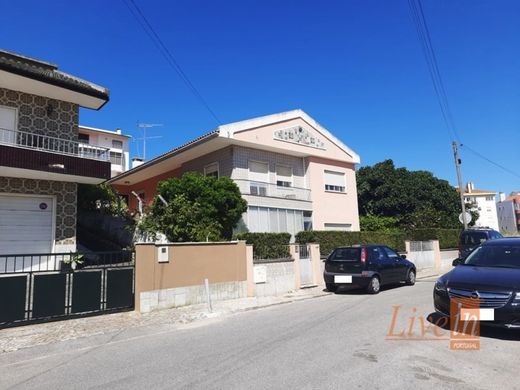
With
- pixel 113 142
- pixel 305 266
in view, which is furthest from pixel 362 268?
pixel 113 142

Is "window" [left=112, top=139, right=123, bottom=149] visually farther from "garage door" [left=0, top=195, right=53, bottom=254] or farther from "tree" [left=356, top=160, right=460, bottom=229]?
"garage door" [left=0, top=195, right=53, bottom=254]

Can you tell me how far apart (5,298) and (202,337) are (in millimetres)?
4022

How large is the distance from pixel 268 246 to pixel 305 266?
5.33 feet

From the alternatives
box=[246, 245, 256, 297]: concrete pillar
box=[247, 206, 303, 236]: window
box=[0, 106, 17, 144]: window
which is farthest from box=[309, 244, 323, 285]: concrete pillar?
box=[0, 106, 17, 144]: window

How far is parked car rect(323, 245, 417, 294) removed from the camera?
1206 centimetres

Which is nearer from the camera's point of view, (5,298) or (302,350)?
(302,350)

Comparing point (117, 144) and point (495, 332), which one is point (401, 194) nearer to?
point (495, 332)

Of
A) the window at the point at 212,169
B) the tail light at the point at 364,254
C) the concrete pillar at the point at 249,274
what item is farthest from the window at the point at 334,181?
the concrete pillar at the point at 249,274

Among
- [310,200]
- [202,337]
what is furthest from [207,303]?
[310,200]

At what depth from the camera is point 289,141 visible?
2270cm

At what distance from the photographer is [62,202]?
14.6 m

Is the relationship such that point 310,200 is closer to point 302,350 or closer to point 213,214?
point 213,214

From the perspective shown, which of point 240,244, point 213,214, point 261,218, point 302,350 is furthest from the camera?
point 261,218

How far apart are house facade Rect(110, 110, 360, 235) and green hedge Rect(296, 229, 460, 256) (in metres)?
2.43
